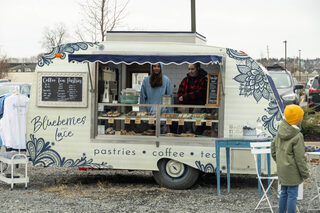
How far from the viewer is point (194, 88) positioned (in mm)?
8438

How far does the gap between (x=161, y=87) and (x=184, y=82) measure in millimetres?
403

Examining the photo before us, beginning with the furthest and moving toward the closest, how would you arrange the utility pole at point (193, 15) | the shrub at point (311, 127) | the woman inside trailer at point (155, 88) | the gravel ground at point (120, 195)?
the utility pole at point (193, 15), the shrub at point (311, 127), the woman inside trailer at point (155, 88), the gravel ground at point (120, 195)

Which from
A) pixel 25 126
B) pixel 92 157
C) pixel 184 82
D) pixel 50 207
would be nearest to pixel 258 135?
pixel 184 82

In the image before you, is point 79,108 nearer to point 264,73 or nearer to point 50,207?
point 50,207

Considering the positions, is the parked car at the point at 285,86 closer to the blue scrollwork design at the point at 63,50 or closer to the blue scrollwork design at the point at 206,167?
the blue scrollwork design at the point at 206,167

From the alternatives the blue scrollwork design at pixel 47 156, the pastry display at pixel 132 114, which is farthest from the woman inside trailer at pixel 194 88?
the blue scrollwork design at pixel 47 156

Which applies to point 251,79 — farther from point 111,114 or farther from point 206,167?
point 111,114

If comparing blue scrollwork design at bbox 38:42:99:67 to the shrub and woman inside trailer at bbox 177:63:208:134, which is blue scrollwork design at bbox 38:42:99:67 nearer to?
woman inside trailer at bbox 177:63:208:134

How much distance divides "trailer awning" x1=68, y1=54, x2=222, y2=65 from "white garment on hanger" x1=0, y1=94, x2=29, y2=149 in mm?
1627

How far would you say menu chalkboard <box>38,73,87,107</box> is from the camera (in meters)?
8.21

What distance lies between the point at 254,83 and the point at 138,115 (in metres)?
1.94

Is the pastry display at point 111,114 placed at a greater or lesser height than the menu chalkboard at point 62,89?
lesser

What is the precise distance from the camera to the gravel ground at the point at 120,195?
6.89m

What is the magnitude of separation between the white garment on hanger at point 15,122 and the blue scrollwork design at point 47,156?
1.46 feet
